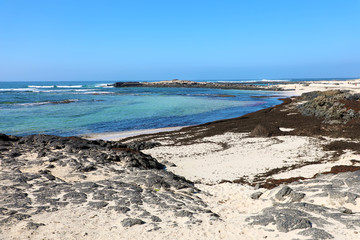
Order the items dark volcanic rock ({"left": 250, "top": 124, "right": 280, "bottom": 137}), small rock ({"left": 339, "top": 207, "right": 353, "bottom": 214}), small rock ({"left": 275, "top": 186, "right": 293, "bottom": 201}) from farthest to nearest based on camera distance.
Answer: dark volcanic rock ({"left": 250, "top": 124, "right": 280, "bottom": 137}), small rock ({"left": 275, "top": 186, "right": 293, "bottom": 201}), small rock ({"left": 339, "top": 207, "right": 353, "bottom": 214})

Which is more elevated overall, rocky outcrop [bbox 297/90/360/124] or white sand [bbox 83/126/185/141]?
rocky outcrop [bbox 297/90/360/124]

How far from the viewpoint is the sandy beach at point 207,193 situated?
209 inches

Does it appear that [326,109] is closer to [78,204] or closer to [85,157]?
[85,157]

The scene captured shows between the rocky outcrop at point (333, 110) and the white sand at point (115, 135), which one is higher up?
the rocky outcrop at point (333, 110)

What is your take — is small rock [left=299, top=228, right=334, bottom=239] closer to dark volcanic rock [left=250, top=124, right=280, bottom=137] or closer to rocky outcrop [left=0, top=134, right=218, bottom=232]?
rocky outcrop [left=0, top=134, right=218, bottom=232]

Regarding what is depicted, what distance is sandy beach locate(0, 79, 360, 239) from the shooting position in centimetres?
531

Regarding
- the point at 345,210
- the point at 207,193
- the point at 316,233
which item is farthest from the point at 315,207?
the point at 207,193

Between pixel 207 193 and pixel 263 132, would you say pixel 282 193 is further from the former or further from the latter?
pixel 263 132

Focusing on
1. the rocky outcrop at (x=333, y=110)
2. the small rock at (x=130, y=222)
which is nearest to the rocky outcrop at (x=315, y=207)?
the small rock at (x=130, y=222)

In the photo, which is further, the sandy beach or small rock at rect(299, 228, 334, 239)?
the sandy beach

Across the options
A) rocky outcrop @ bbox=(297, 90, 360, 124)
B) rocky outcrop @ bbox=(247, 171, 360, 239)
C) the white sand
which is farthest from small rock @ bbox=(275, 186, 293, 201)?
rocky outcrop @ bbox=(297, 90, 360, 124)

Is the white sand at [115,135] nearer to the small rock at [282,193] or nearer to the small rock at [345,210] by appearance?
the small rock at [282,193]

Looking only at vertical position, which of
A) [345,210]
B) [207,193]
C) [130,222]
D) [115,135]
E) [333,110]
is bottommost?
[115,135]

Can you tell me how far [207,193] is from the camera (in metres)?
8.27
